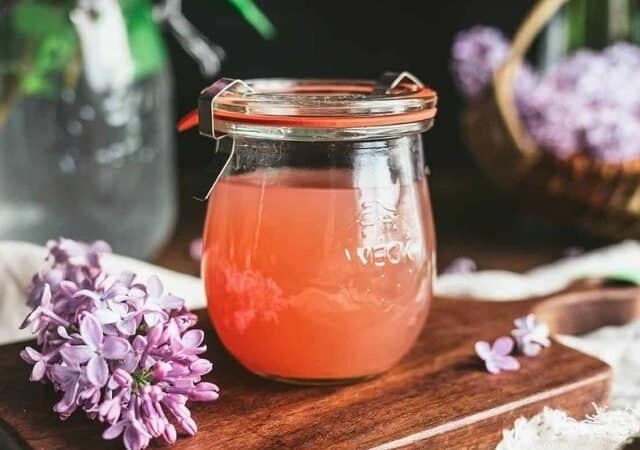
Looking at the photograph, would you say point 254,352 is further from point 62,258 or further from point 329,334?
point 62,258

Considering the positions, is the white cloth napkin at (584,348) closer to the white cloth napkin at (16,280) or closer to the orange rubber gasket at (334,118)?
the orange rubber gasket at (334,118)

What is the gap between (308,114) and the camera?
0.63 m

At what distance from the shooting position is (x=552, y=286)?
1077 millimetres

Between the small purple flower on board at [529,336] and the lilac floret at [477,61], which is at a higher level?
the lilac floret at [477,61]

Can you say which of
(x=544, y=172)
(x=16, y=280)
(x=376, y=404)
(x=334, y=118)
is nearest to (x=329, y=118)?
(x=334, y=118)

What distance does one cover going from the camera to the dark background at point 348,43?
4.91 ft

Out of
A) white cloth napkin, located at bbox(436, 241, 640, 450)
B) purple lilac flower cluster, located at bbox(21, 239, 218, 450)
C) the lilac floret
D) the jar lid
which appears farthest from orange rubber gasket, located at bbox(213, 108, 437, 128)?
the lilac floret

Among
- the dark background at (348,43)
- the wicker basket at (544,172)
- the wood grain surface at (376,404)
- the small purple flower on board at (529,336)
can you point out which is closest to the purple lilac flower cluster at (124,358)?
the wood grain surface at (376,404)

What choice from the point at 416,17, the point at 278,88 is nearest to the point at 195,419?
the point at 278,88

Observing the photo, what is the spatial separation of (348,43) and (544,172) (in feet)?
1.45

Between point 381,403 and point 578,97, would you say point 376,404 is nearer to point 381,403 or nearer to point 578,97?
point 381,403

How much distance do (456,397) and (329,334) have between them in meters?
0.10

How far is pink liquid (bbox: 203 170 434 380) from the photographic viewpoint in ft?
2.12

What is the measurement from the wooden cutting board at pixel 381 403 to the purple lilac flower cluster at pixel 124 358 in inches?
0.7
